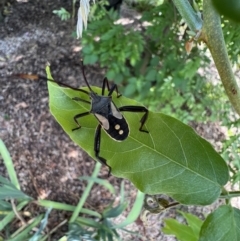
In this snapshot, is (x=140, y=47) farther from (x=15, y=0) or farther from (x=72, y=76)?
(x=15, y=0)

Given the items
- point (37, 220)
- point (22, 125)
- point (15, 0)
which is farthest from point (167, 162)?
point (15, 0)

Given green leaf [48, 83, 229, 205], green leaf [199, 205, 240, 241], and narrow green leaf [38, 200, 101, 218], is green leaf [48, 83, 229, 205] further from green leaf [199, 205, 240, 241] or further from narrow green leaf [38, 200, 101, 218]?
narrow green leaf [38, 200, 101, 218]

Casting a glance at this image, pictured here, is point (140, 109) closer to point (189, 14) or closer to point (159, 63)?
point (189, 14)

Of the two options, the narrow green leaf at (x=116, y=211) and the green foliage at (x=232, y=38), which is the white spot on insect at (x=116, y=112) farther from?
the narrow green leaf at (x=116, y=211)

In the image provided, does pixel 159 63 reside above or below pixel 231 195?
below

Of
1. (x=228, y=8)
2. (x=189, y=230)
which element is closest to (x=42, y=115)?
(x=189, y=230)

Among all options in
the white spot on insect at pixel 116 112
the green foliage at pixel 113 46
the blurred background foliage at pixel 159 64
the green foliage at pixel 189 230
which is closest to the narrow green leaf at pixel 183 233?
the green foliage at pixel 189 230

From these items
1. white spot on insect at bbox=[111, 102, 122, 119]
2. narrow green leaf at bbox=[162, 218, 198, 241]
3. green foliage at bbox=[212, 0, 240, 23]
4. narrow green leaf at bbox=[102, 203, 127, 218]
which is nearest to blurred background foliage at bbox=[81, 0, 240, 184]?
narrow green leaf at bbox=[102, 203, 127, 218]
